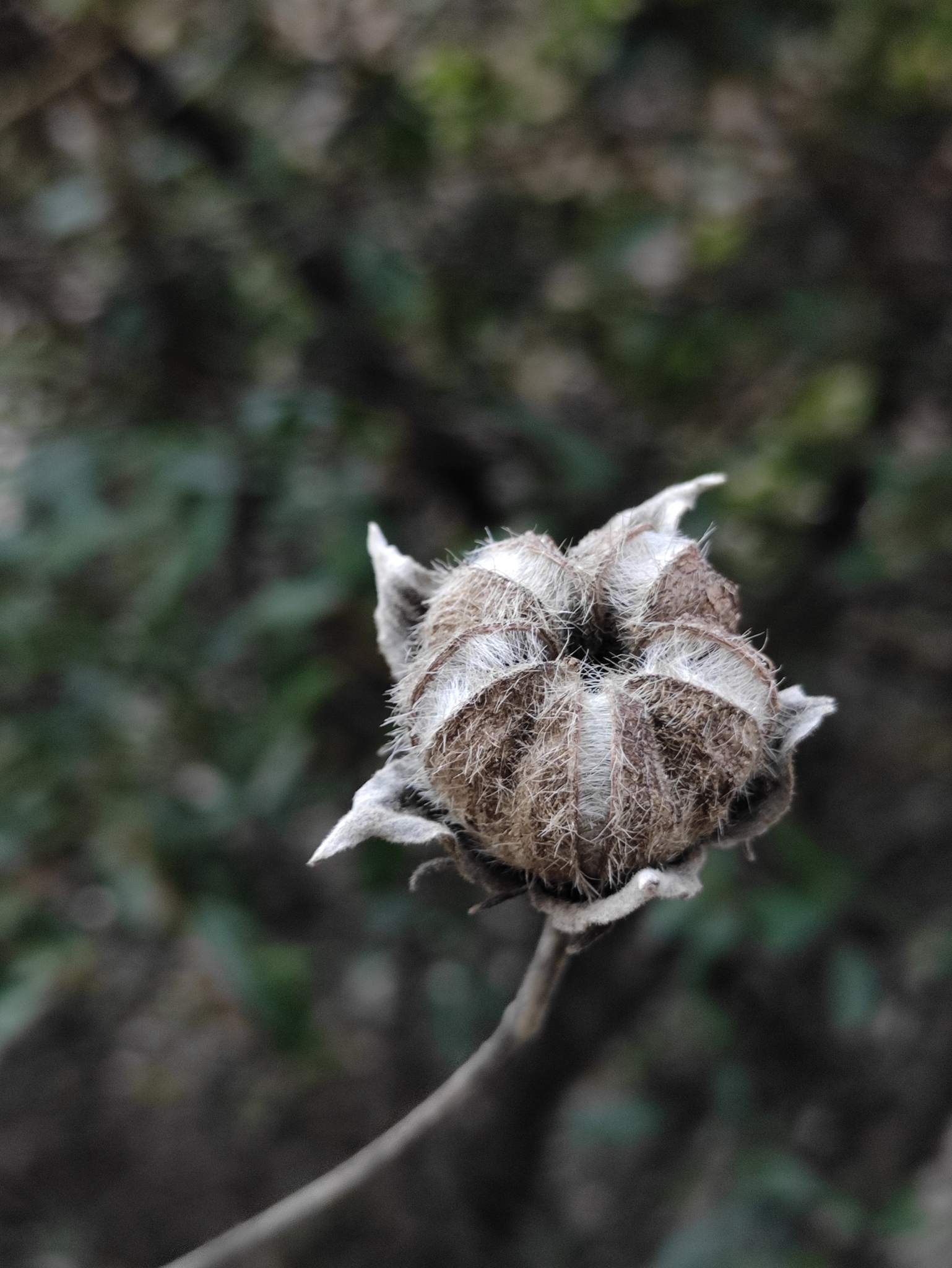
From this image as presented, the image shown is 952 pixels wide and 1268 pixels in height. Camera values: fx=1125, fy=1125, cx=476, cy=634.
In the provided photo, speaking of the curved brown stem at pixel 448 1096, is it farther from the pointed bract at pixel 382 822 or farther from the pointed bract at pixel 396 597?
the pointed bract at pixel 396 597

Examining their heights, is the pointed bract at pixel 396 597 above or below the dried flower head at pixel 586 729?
above

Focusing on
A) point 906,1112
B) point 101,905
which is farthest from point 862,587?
point 101,905

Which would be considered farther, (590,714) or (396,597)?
(396,597)

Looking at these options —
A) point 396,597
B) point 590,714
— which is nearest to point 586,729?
point 590,714

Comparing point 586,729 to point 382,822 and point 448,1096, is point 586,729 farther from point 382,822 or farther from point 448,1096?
point 448,1096

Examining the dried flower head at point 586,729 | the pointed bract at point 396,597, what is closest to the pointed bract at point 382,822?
the dried flower head at point 586,729
